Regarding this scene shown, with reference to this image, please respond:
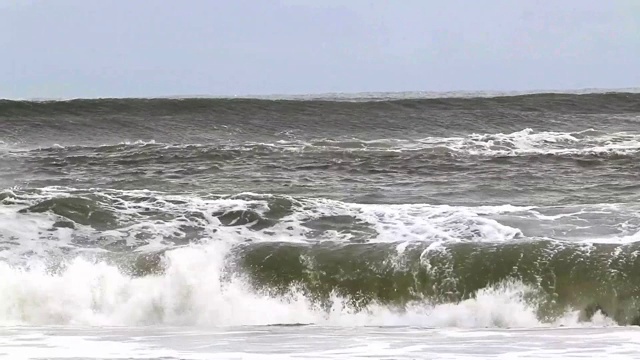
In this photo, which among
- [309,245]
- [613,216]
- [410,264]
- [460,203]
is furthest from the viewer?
[460,203]

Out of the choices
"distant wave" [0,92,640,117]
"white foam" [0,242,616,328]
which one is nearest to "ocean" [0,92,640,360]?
"white foam" [0,242,616,328]

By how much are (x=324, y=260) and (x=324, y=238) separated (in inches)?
30.6

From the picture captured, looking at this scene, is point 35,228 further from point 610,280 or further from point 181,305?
point 610,280

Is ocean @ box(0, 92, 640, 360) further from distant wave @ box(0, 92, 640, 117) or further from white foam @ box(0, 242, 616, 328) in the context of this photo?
distant wave @ box(0, 92, 640, 117)

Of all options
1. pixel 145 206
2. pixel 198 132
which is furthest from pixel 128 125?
pixel 145 206

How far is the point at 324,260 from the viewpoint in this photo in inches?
306

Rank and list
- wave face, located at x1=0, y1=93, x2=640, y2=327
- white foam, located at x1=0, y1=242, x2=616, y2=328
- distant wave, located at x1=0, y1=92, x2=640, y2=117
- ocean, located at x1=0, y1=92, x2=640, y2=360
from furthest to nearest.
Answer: distant wave, located at x1=0, y1=92, x2=640, y2=117 < wave face, located at x1=0, y1=93, x2=640, y2=327 < white foam, located at x1=0, y1=242, x2=616, y2=328 < ocean, located at x1=0, y1=92, x2=640, y2=360

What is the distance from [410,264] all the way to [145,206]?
11.8ft

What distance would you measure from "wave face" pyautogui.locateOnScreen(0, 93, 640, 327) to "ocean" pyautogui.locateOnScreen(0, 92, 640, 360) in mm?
23

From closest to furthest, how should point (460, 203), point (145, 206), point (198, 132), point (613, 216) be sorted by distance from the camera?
point (613, 216) < point (145, 206) < point (460, 203) < point (198, 132)

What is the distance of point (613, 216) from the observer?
888cm

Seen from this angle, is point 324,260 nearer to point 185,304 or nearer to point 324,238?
point 324,238

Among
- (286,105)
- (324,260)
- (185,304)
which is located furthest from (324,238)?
(286,105)

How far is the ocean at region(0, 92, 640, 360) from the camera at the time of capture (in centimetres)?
558
